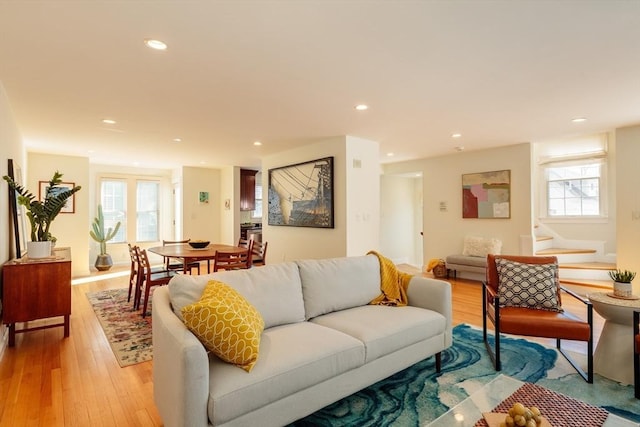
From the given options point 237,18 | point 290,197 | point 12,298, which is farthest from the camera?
point 290,197

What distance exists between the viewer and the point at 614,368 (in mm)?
2381

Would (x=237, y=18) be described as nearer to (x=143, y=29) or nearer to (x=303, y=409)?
(x=143, y=29)

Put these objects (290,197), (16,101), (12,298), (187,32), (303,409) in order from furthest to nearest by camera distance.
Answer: (290,197) < (16,101) < (12,298) < (187,32) < (303,409)

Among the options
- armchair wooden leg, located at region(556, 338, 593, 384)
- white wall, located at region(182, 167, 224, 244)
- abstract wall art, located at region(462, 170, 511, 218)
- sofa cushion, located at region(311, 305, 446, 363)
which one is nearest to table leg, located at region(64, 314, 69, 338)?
sofa cushion, located at region(311, 305, 446, 363)

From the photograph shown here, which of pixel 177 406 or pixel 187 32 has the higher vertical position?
pixel 187 32

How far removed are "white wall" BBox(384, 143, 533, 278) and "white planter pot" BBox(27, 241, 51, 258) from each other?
6120 millimetres

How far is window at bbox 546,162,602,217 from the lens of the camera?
20.4ft

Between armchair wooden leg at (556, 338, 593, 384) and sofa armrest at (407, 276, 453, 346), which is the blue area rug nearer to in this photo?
armchair wooden leg at (556, 338, 593, 384)

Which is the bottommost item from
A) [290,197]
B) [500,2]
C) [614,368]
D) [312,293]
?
[614,368]

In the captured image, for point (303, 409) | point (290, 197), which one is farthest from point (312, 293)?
point (290, 197)

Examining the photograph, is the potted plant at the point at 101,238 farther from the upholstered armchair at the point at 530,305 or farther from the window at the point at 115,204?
the upholstered armchair at the point at 530,305

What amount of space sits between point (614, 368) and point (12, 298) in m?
4.98

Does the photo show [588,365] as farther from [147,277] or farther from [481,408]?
[147,277]

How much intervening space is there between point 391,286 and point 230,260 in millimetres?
2281
